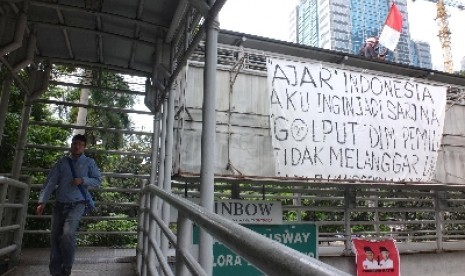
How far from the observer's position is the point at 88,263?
5828 mm

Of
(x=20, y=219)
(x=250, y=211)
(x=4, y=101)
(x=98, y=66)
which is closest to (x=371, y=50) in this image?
(x=250, y=211)

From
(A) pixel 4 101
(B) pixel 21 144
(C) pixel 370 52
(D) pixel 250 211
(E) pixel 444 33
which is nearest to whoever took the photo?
(A) pixel 4 101

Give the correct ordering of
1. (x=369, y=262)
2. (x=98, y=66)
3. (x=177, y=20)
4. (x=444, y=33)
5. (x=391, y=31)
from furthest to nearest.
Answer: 1. (x=444, y=33)
2. (x=391, y=31)
3. (x=369, y=262)
4. (x=98, y=66)
5. (x=177, y=20)

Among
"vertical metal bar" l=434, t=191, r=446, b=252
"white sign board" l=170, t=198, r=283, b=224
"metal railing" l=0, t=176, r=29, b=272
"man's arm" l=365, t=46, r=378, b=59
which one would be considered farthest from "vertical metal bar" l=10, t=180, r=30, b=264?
"vertical metal bar" l=434, t=191, r=446, b=252

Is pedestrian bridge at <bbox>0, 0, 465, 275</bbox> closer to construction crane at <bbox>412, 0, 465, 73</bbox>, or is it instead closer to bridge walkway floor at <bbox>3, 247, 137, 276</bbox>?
bridge walkway floor at <bbox>3, 247, 137, 276</bbox>

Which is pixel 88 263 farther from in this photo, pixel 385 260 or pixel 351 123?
pixel 385 260

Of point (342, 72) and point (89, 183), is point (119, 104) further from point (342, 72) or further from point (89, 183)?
point (89, 183)

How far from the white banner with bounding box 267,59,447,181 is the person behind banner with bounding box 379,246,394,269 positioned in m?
2.18

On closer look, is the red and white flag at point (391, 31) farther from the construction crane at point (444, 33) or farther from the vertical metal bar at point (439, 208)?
the construction crane at point (444, 33)

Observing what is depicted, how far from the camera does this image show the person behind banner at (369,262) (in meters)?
9.55

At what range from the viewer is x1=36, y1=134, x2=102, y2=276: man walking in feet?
14.4

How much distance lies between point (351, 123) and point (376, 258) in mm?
3667

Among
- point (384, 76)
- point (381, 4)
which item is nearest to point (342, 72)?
point (384, 76)

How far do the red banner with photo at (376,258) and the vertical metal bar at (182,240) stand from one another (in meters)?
8.33
